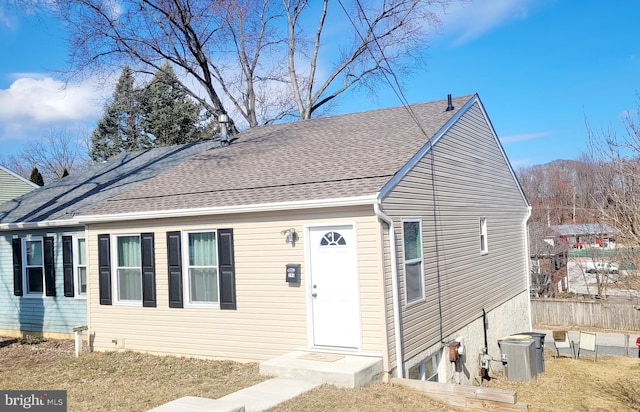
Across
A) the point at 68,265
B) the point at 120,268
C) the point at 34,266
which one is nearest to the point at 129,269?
the point at 120,268

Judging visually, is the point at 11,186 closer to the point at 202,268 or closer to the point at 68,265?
the point at 68,265

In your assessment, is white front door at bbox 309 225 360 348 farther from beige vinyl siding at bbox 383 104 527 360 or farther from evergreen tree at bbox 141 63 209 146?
evergreen tree at bbox 141 63 209 146

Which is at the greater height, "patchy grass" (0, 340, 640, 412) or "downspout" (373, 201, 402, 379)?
"downspout" (373, 201, 402, 379)

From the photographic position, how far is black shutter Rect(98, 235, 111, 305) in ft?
35.2

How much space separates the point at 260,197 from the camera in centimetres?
916

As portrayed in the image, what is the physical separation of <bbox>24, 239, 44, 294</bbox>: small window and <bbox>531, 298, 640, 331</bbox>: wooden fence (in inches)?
780

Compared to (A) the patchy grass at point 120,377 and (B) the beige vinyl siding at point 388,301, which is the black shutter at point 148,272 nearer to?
(A) the patchy grass at point 120,377

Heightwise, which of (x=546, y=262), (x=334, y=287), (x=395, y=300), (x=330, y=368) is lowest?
(x=546, y=262)

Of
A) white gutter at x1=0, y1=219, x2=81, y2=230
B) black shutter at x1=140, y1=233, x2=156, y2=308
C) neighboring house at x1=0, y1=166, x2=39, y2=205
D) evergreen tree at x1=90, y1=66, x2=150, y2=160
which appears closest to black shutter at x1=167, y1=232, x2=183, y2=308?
black shutter at x1=140, y1=233, x2=156, y2=308

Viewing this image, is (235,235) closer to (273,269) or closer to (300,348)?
(273,269)

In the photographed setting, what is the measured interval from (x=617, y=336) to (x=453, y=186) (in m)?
13.8

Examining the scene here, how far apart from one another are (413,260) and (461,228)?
279 cm

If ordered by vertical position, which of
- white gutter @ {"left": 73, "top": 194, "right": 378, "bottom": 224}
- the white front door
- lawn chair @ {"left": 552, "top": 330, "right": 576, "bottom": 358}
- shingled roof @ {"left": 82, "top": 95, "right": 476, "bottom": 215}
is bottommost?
lawn chair @ {"left": 552, "top": 330, "right": 576, "bottom": 358}

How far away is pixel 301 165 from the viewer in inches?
407
